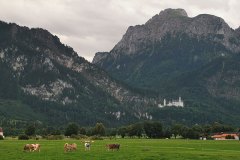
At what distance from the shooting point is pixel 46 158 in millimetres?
70438

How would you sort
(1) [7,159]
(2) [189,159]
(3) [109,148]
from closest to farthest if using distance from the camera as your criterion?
(1) [7,159] < (2) [189,159] < (3) [109,148]

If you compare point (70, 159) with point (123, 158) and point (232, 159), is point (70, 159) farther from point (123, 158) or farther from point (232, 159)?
point (232, 159)

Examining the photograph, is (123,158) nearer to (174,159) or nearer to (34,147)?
(174,159)

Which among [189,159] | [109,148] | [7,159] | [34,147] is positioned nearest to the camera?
[7,159]

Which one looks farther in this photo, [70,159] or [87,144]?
[87,144]

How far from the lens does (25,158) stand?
230 ft

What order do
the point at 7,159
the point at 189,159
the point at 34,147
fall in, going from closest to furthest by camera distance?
1. the point at 7,159
2. the point at 189,159
3. the point at 34,147

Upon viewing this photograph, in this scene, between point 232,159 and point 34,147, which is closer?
point 232,159

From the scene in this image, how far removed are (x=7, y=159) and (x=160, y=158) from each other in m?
22.4

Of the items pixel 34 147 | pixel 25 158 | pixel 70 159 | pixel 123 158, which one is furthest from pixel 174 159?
pixel 34 147

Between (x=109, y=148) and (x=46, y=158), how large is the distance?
27.3 meters

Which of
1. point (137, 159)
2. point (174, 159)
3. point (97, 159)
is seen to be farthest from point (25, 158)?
point (174, 159)

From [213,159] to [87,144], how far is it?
32661mm

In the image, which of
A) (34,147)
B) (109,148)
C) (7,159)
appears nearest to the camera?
(7,159)
